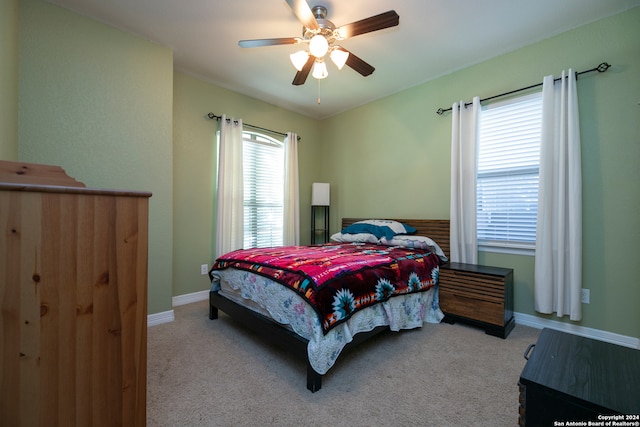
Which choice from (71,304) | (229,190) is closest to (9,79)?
(229,190)

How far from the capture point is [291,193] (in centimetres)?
408

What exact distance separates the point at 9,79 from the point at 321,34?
2.19 m

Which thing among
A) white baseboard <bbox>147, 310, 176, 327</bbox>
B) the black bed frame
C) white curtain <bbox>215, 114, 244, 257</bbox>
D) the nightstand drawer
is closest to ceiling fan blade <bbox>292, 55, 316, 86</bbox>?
white curtain <bbox>215, 114, 244, 257</bbox>

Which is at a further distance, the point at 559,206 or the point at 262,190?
the point at 262,190

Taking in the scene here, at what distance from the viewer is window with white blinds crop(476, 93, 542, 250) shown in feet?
8.56

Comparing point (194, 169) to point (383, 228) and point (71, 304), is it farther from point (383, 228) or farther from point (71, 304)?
point (71, 304)

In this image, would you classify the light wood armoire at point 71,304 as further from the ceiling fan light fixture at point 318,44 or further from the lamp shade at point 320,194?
the lamp shade at point 320,194

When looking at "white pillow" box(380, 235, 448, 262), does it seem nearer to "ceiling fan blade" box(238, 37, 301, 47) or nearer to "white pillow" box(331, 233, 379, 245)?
"white pillow" box(331, 233, 379, 245)

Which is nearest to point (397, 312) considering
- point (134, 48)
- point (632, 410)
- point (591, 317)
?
point (632, 410)

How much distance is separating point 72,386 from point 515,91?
370 cm

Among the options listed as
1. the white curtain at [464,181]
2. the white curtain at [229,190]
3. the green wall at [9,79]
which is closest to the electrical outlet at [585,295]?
the white curtain at [464,181]

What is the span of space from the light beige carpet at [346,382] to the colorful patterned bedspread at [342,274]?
42 cm

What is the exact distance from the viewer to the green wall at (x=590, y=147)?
217cm

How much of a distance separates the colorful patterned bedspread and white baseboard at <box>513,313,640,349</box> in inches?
37.0
